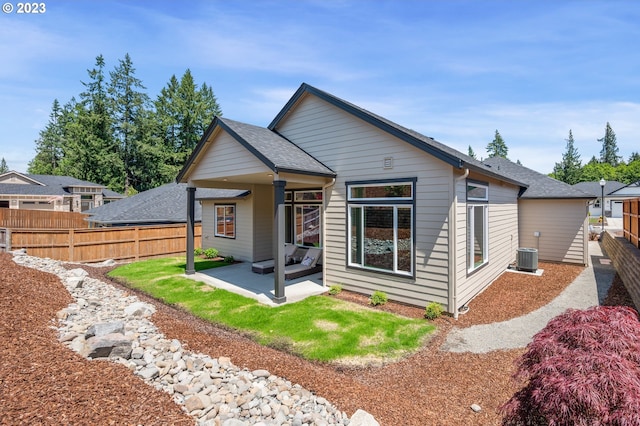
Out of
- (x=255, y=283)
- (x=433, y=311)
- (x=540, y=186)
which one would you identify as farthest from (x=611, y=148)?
(x=255, y=283)

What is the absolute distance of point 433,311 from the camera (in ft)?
22.5

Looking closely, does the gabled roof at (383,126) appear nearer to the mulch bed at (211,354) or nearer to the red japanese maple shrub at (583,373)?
the mulch bed at (211,354)

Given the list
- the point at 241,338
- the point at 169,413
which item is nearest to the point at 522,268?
the point at 241,338

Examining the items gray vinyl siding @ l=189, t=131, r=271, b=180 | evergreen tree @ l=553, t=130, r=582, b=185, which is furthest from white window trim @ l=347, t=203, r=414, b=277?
evergreen tree @ l=553, t=130, r=582, b=185

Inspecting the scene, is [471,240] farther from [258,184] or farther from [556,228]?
[258,184]

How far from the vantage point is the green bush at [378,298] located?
769cm

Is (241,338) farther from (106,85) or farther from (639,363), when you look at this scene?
(106,85)

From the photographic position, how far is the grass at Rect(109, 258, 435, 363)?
5535 mm

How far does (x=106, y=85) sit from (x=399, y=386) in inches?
1949

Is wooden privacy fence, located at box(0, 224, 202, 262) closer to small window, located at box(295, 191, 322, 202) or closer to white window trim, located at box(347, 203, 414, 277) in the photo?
small window, located at box(295, 191, 322, 202)

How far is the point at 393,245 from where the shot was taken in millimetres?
7832

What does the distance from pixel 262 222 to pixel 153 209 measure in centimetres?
976

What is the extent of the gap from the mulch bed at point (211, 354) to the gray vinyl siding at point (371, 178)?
33.0 inches

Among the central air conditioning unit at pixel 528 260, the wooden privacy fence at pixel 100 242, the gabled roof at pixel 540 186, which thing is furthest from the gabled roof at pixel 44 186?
the central air conditioning unit at pixel 528 260
